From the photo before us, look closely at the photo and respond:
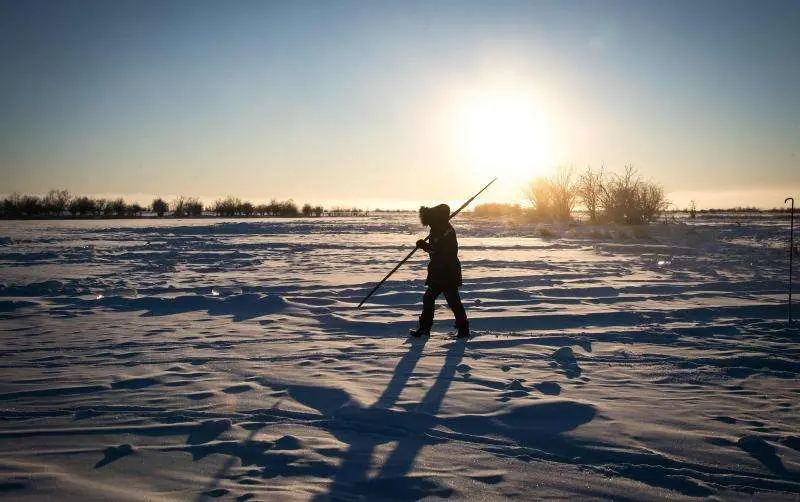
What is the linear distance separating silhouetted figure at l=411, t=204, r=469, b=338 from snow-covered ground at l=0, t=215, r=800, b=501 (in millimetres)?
263

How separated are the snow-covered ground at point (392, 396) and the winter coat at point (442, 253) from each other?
0.67 metres

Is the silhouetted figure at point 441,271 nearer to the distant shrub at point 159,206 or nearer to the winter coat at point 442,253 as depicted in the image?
the winter coat at point 442,253

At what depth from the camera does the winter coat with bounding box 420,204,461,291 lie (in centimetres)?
609

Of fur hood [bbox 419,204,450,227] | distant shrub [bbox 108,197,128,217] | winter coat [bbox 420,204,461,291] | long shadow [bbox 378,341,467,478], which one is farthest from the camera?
distant shrub [bbox 108,197,128,217]

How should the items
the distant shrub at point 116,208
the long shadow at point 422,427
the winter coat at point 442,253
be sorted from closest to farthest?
1. the long shadow at point 422,427
2. the winter coat at point 442,253
3. the distant shrub at point 116,208

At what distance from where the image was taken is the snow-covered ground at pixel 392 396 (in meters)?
2.64

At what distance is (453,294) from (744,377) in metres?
3.00

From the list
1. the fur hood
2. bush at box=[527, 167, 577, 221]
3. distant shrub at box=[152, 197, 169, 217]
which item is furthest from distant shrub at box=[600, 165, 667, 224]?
distant shrub at box=[152, 197, 169, 217]

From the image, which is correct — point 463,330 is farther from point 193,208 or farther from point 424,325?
point 193,208

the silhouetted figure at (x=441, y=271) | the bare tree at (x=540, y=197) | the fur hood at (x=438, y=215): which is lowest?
the silhouetted figure at (x=441, y=271)

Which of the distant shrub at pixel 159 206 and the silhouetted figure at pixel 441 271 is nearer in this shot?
the silhouetted figure at pixel 441 271

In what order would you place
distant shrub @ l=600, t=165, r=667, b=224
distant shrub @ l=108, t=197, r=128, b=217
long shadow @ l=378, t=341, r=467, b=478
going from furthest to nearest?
1. distant shrub @ l=108, t=197, r=128, b=217
2. distant shrub @ l=600, t=165, r=667, b=224
3. long shadow @ l=378, t=341, r=467, b=478

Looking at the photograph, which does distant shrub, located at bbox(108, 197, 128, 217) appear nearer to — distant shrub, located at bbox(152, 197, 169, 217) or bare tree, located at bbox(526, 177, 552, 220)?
distant shrub, located at bbox(152, 197, 169, 217)

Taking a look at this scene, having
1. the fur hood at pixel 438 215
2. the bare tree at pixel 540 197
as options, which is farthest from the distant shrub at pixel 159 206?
the fur hood at pixel 438 215
